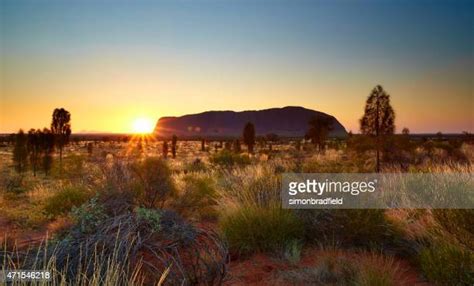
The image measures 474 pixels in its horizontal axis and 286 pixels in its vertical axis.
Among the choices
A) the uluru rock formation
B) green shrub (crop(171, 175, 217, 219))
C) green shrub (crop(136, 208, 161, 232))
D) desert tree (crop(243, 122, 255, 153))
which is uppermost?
the uluru rock formation

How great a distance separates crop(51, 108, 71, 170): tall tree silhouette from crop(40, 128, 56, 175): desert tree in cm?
33

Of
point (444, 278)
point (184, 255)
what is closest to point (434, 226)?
point (444, 278)

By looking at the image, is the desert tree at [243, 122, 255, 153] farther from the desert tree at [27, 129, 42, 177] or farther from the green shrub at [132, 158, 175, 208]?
the green shrub at [132, 158, 175, 208]

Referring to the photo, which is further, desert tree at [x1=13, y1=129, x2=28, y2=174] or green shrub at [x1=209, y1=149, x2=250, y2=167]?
desert tree at [x1=13, y1=129, x2=28, y2=174]

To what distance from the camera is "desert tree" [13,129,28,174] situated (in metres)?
26.6

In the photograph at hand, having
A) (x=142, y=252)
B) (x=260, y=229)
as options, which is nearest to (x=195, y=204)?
(x=260, y=229)

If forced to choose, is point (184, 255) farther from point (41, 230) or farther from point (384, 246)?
point (41, 230)

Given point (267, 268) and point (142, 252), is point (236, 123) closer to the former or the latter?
point (267, 268)

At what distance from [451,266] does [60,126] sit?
2440 cm

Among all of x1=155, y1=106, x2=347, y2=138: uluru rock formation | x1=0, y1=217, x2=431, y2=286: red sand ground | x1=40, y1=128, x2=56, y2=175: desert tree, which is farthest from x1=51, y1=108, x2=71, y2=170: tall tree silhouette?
x1=155, y1=106, x2=347, y2=138: uluru rock formation

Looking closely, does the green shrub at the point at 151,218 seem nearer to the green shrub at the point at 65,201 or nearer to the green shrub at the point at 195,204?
the green shrub at the point at 195,204

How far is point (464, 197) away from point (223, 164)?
18.2 m

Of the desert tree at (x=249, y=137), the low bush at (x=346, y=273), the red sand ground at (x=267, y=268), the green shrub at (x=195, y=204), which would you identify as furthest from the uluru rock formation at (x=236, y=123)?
the low bush at (x=346, y=273)

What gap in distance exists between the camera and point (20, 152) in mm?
26656
